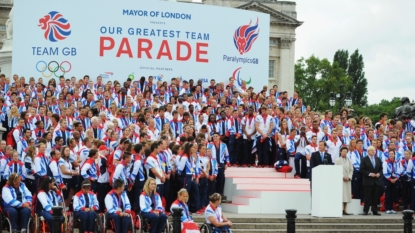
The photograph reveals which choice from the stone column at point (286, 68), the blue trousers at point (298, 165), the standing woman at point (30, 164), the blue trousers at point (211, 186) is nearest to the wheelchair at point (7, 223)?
the standing woman at point (30, 164)

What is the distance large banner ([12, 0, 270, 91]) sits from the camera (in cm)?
2994

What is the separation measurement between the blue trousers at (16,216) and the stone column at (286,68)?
5317 centimetres

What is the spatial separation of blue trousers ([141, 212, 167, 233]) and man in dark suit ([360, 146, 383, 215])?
7.23 meters

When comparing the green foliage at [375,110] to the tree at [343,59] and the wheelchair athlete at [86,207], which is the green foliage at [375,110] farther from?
the wheelchair athlete at [86,207]

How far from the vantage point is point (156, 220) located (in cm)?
1792

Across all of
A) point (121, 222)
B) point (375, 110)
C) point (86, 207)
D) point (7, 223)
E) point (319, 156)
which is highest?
point (375, 110)

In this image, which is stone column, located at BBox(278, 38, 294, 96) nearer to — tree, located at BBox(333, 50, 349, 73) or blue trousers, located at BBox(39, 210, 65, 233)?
tree, located at BBox(333, 50, 349, 73)

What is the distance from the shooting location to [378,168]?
2322cm

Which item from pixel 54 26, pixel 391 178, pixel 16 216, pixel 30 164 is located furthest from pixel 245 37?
pixel 16 216

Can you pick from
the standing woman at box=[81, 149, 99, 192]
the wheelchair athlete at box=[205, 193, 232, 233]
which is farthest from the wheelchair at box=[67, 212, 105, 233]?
the wheelchair athlete at box=[205, 193, 232, 233]

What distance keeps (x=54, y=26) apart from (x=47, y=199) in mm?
13330

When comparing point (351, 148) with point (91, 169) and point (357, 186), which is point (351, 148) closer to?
point (357, 186)

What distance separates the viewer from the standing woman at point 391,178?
2389 centimetres

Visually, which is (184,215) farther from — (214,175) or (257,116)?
(257,116)
